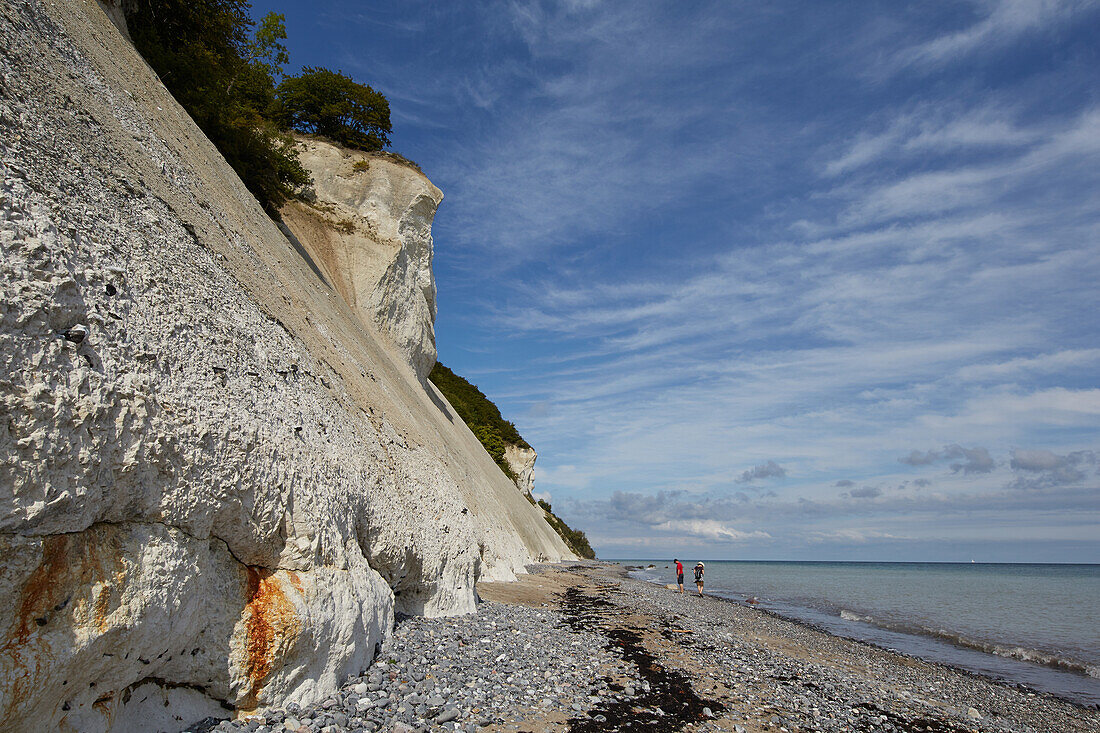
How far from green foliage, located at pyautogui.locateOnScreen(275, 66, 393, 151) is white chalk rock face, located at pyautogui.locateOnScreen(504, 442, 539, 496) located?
34091mm

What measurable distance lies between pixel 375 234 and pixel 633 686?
849 inches

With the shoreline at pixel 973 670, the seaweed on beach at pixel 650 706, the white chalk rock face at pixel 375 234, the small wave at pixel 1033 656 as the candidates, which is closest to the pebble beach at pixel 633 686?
the seaweed on beach at pixel 650 706

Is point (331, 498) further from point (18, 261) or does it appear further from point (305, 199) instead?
point (305, 199)

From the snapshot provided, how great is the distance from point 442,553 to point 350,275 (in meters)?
15.7

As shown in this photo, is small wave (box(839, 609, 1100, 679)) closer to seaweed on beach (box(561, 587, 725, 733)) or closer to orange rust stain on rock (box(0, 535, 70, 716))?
seaweed on beach (box(561, 587, 725, 733))

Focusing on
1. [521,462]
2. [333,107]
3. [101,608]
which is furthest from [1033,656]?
[521,462]

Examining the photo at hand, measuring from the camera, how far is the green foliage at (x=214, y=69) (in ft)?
46.2

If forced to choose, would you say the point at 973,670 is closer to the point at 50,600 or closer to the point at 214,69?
the point at 50,600

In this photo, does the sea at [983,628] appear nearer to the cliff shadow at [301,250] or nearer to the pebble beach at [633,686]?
the pebble beach at [633,686]

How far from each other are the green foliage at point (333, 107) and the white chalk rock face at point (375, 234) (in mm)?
1791

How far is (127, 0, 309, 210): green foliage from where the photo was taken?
46.2 ft

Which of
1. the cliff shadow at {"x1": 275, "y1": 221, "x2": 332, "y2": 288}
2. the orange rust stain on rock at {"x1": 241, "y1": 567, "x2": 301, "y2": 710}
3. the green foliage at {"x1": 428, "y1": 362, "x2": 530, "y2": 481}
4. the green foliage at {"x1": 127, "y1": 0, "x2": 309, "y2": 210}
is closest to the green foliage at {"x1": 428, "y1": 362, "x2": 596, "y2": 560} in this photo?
the green foliage at {"x1": 428, "y1": 362, "x2": 530, "y2": 481}

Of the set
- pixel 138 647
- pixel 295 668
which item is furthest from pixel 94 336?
pixel 295 668

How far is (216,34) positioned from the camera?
51.5ft
